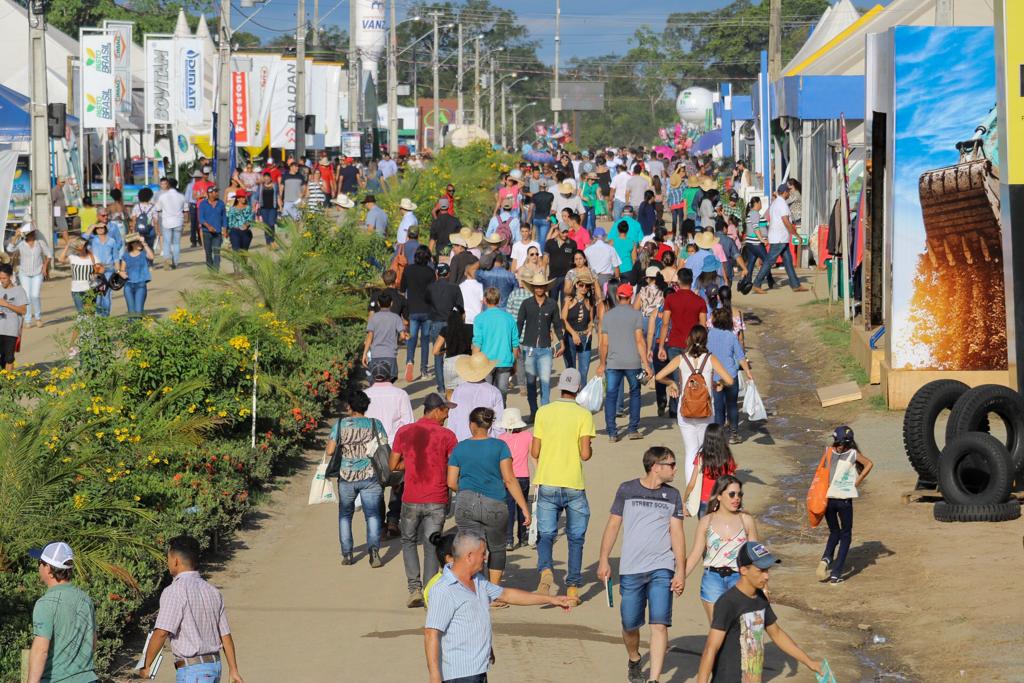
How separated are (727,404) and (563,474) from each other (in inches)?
223

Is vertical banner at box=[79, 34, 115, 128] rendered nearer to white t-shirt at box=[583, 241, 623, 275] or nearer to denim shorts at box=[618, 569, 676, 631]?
white t-shirt at box=[583, 241, 623, 275]

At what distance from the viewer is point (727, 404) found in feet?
50.9

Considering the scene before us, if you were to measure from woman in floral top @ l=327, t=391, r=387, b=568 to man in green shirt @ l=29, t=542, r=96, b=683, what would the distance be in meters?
3.99

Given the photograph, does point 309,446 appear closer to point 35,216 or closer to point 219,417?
point 219,417

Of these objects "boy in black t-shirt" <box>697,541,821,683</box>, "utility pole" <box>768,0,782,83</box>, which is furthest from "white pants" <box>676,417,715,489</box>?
"utility pole" <box>768,0,782,83</box>

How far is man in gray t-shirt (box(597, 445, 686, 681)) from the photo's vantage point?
8.59 meters

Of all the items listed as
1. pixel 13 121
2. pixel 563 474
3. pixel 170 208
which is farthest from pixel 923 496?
pixel 13 121

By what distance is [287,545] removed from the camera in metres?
12.4

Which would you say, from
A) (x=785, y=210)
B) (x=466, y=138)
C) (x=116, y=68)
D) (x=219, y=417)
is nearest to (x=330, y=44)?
(x=466, y=138)

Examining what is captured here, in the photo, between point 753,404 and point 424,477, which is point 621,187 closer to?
point 753,404

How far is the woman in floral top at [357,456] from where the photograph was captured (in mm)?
11078

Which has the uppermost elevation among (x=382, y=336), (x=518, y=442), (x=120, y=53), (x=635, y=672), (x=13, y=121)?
(x=120, y=53)

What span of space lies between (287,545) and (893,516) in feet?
17.5

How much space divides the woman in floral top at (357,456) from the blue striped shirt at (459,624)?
13.5 feet
